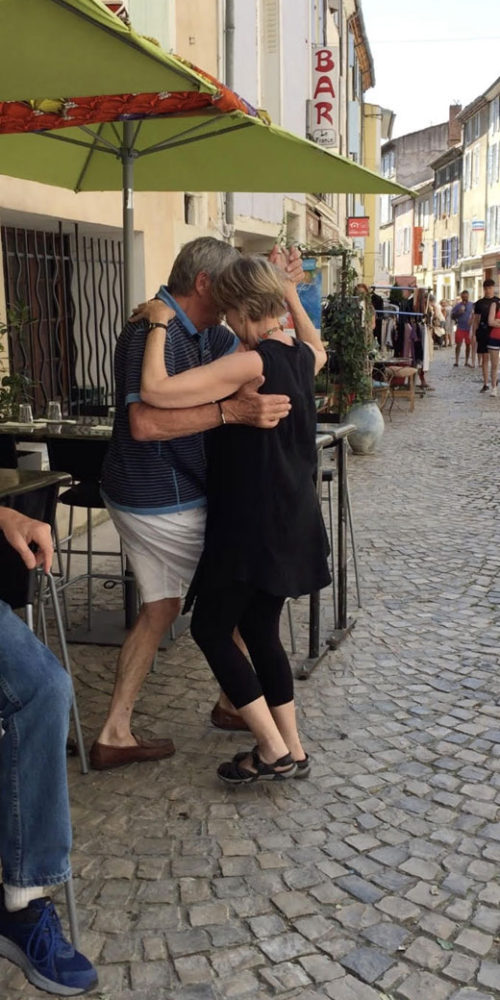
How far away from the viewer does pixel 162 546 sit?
11.4ft

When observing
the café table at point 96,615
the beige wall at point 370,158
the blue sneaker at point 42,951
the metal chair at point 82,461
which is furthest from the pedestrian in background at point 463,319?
the blue sneaker at point 42,951

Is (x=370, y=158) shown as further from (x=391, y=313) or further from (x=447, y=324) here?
(x=391, y=313)

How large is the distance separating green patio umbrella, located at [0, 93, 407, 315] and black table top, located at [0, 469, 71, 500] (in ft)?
5.63

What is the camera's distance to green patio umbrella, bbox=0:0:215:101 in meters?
2.71

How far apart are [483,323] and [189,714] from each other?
47.3ft

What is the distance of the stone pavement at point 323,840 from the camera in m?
2.56

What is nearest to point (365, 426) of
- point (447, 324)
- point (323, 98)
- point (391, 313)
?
point (391, 313)

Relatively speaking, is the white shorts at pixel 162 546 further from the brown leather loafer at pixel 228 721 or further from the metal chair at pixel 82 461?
the metal chair at pixel 82 461

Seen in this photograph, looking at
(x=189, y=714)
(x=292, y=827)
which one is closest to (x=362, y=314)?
(x=189, y=714)

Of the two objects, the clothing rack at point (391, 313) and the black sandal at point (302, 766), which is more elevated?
the clothing rack at point (391, 313)

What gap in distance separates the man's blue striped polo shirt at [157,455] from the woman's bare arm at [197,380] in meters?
0.12

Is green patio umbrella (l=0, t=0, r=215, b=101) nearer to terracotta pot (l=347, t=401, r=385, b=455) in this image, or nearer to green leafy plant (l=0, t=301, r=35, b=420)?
green leafy plant (l=0, t=301, r=35, b=420)

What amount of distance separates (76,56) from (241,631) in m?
1.93

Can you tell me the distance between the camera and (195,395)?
3191mm
